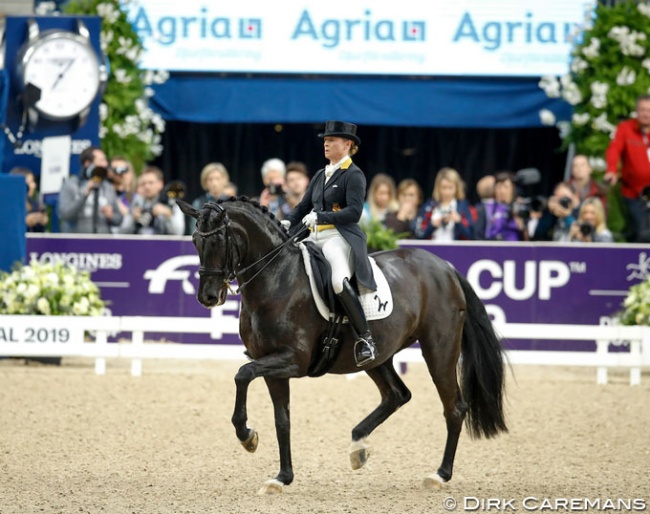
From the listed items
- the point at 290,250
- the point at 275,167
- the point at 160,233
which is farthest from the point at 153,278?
the point at 290,250

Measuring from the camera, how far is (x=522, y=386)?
12.7m

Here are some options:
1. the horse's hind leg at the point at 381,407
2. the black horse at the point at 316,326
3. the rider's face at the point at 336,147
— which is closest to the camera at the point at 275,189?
the black horse at the point at 316,326

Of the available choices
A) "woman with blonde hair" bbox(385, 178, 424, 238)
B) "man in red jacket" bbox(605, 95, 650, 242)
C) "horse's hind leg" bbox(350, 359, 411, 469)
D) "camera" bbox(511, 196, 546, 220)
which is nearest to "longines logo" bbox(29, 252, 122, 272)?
"woman with blonde hair" bbox(385, 178, 424, 238)

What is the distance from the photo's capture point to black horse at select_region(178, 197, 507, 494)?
280 inches

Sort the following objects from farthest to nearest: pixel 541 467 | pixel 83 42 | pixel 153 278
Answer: pixel 83 42 → pixel 153 278 → pixel 541 467

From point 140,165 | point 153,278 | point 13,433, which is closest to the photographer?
point 13,433

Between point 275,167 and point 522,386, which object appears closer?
point 522,386

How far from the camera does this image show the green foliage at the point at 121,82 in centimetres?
1557

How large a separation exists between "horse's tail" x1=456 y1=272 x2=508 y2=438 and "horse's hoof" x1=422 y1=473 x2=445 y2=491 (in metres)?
0.64

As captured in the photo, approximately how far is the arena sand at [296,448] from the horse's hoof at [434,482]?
0.44ft

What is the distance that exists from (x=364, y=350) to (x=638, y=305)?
6.38 m

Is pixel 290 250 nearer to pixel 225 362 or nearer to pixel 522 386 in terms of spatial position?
pixel 522 386

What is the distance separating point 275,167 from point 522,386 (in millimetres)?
3644

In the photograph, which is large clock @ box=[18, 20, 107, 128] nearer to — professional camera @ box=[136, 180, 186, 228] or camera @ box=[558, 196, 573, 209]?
professional camera @ box=[136, 180, 186, 228]
